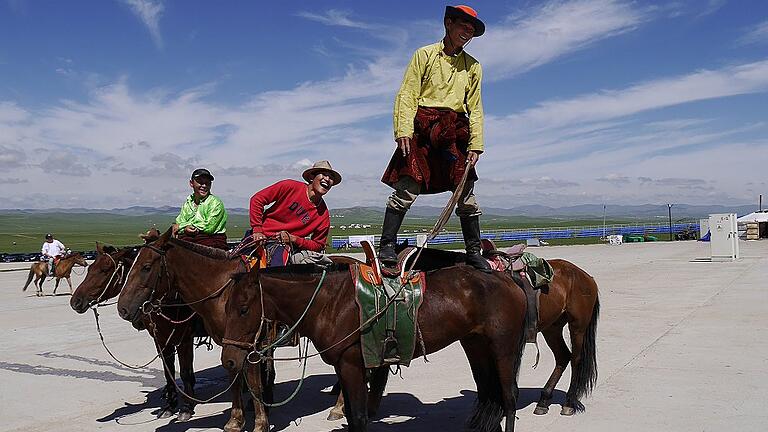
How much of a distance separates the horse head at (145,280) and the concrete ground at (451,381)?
1472mm

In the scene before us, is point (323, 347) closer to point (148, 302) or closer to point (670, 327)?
point (148, 302)

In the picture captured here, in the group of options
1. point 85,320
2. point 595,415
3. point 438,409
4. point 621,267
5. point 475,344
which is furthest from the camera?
point 621,267

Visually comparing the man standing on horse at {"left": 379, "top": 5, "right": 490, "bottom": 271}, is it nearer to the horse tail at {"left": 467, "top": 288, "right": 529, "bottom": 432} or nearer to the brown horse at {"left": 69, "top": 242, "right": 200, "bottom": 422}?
the horse tail at {"left": 467, "top": 288, "right": 529, "bottom": 432}

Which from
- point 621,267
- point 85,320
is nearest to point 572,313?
point 85,320

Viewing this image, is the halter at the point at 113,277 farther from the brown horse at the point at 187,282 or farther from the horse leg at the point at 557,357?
the horse leg at the point at 557,357

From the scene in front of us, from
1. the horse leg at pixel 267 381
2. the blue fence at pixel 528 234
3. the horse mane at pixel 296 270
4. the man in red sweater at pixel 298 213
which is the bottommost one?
the horse leg at pixel 267 381

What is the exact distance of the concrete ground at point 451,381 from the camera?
6617 millimetres

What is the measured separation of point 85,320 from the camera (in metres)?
15.4

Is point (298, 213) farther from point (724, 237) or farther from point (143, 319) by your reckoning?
point (724, 237)

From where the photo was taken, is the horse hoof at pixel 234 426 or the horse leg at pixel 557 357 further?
the horse leg at pixel 557 357

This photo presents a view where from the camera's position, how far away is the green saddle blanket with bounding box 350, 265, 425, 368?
4.86 metres

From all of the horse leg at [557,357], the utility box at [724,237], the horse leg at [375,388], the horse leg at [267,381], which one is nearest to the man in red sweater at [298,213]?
the horse leg at [375,388]

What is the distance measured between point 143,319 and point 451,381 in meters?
3.96

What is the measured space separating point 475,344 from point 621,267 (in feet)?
74.8
